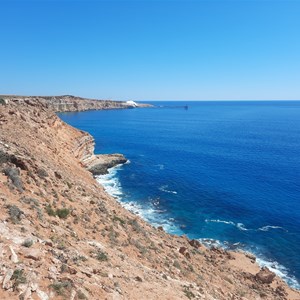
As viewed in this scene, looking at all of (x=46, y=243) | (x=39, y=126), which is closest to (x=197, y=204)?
(x=39, y=126)

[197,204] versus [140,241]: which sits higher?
[140,241]

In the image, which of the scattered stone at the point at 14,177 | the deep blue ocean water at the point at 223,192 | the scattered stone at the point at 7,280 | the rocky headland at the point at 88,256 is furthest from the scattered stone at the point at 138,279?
the deep blue ocean water at the point at 223,192

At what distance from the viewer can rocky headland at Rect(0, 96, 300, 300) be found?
42.4ft

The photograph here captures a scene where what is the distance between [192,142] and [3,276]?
330ft

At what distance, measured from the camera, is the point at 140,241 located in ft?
83.5

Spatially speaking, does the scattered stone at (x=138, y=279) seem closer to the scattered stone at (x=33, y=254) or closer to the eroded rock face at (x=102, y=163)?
the scattered stone at (x=33, y=254)

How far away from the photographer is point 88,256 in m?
17.1

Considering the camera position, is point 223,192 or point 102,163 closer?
point 223,192

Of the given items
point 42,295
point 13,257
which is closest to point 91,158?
point 13,257

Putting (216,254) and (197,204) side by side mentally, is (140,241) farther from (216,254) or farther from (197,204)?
(197,204)

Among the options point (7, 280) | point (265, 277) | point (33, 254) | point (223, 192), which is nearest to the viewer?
point (7, 280)

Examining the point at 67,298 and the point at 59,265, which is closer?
the point at 67,298

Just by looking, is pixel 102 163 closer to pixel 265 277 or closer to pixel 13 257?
pixel 265 277

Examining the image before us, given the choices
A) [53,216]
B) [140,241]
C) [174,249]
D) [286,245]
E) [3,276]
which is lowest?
[286,245]
